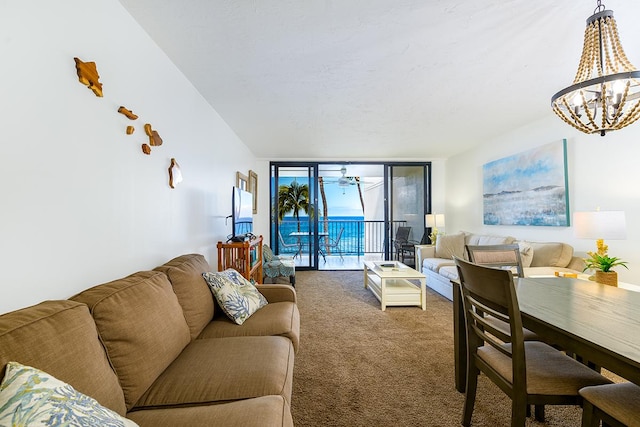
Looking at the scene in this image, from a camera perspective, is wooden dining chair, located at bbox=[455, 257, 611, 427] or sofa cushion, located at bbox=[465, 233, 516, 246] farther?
sofa cushion, located at bbox=[465, 233, 516, 246]

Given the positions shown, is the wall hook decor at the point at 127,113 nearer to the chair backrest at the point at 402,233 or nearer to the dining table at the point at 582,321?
the dining table at the point at 582,321

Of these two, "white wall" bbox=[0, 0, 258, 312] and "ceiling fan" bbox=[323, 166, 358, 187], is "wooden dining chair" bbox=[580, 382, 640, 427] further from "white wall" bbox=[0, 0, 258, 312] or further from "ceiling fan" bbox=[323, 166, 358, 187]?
"ceiling fan" bbox=[323, 166, 358, 187]

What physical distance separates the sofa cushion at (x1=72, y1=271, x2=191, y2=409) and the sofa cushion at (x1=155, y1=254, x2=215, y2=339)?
6.8 inches

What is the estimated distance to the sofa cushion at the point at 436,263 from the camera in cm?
413

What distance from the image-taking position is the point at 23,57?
40.9 inches

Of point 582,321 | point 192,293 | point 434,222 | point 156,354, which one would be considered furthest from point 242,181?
point 582,321

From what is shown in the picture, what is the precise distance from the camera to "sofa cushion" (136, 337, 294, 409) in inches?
44.4

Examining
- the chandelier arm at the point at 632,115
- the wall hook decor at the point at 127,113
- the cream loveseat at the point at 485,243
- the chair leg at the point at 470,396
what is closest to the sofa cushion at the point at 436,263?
the cream loveseat at the point at 485,243

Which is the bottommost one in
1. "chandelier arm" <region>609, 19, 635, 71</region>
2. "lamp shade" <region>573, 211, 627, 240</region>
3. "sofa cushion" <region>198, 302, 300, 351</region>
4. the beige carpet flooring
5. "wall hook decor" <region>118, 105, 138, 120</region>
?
the beige carpet flooring

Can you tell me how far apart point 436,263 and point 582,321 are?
3205mm

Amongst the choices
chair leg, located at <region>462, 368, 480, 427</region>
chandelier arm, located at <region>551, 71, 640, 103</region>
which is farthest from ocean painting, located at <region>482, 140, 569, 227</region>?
chair leg, located at <region>462, 368, 480, 427</region>

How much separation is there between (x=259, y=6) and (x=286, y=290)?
6.60ft

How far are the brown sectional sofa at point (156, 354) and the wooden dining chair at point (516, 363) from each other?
966mm

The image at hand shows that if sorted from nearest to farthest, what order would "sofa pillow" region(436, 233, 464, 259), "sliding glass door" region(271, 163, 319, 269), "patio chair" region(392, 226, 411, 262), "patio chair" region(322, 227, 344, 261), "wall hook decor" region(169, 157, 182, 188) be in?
"wall hook decor" region(169, 157, 182, 188) < "sofa pillow" region(436, 233, 464, 259) < "sliding glass door" region(271, 163, 319, 269) < "patio chair" region(392, 226, 411, 262) < "patio chair" region(322, 227, 344, 261)
